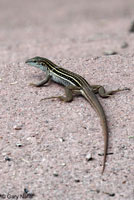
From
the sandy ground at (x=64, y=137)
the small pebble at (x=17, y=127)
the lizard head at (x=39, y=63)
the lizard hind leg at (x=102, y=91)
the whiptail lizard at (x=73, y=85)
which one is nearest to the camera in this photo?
the sandy ground at (x=64, y=137)

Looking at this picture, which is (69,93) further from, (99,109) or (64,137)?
(64,137)

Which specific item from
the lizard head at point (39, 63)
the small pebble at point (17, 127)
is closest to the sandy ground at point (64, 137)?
the small pebble at point (17, 127)

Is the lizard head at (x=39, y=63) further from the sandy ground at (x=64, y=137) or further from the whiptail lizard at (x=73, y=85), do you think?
the sandy ground at (x=64, y=137)

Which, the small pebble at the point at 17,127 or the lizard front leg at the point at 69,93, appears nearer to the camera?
the small pebble at the point at 17,127

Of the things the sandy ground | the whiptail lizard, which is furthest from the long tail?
the sandy ground

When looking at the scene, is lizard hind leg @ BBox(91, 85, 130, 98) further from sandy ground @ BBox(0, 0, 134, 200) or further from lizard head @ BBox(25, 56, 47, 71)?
lizard head @ BBox(25, 56, 47, 71)

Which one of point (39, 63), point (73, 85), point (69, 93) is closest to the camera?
point (69, 93)

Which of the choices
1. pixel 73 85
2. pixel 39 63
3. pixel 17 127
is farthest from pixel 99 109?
pixel 39 63

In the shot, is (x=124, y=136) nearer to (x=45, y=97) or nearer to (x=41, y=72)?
(x=45, y=97)

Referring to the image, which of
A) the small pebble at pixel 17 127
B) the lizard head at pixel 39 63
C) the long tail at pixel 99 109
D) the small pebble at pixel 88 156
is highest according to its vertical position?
the lizard head at pixel 39 63
